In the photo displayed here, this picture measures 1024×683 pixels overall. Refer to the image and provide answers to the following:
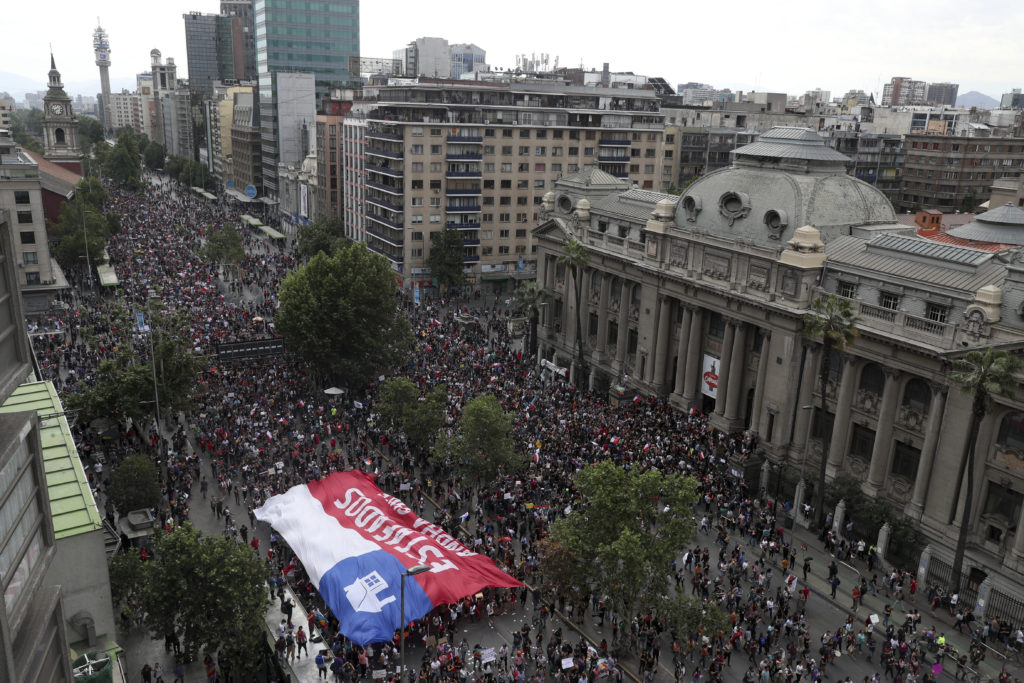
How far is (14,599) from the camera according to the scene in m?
17.9

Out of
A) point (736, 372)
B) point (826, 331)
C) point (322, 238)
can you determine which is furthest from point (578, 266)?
point (322, 238)

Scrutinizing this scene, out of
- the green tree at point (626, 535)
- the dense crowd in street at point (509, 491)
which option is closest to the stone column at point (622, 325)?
the dense crowd in street at point (509, 491)

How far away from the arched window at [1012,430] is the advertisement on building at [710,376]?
69.4 feet

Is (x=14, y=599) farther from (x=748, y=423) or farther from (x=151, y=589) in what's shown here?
(x=748, y=423)

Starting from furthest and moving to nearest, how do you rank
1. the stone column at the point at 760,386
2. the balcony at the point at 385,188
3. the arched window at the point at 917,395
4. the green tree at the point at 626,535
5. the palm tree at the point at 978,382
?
the balcony at the point at 385,188, the stone column at the point at 760,386, the arched window at the point at 917,395, the palm tree at the point at 978,382, the green tree at the point at 626,535

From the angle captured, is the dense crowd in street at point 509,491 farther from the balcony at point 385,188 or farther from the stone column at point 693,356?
the balcony at point 385,188

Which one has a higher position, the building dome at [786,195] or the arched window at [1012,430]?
the building dome at [786,195]

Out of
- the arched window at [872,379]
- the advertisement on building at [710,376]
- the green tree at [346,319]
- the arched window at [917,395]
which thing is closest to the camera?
the arched window at [917,395]

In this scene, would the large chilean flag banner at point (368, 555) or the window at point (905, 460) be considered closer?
the large chilean flag banner at point (368, 555)

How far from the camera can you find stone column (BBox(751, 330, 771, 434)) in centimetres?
5488

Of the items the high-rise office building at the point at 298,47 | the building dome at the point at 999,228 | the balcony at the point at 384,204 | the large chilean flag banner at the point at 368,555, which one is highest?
the high-rise office building at the point at 298,47

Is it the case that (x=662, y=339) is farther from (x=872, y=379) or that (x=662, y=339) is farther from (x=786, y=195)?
(x=872, y=379)

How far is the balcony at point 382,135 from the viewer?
10175 centimetres

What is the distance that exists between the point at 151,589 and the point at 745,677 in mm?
25131
